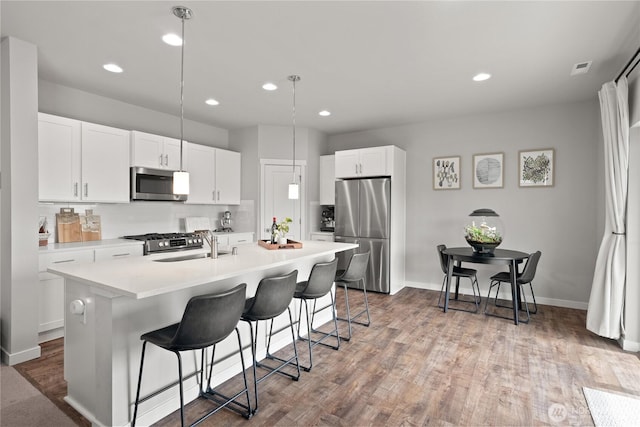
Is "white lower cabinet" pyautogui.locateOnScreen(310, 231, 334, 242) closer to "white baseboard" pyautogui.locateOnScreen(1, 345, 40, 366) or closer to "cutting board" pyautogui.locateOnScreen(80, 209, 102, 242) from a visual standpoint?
"cutting board" pyautogui.locateOnScreen(80, 209, 102, 242)

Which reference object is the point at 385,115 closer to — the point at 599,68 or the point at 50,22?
the point at 599,68

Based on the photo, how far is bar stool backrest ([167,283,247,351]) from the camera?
70.9 inches

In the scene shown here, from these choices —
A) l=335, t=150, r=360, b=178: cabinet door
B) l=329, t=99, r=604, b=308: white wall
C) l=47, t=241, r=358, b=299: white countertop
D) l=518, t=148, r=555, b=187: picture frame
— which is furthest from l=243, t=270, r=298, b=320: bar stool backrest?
l=518, t=148, r=555, b=187: picture frame

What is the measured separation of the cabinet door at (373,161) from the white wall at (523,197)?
0.63 m

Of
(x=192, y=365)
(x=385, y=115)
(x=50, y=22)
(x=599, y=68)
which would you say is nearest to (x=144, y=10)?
(x=50, y=22)

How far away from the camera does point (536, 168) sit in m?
4.62

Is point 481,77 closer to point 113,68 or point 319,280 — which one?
point 319,280

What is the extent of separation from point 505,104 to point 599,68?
3.97ft

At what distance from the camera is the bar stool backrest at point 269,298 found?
7.57 feet

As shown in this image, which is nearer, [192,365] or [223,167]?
[192,365]

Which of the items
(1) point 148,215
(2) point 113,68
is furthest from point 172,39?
(1) point 148,215

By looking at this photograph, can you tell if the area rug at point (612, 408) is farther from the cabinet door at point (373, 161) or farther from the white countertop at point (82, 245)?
the white countertop at point (82, 245)

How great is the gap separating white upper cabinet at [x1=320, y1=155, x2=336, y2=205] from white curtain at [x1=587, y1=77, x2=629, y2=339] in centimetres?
360

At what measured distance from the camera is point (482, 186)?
4984 mm
